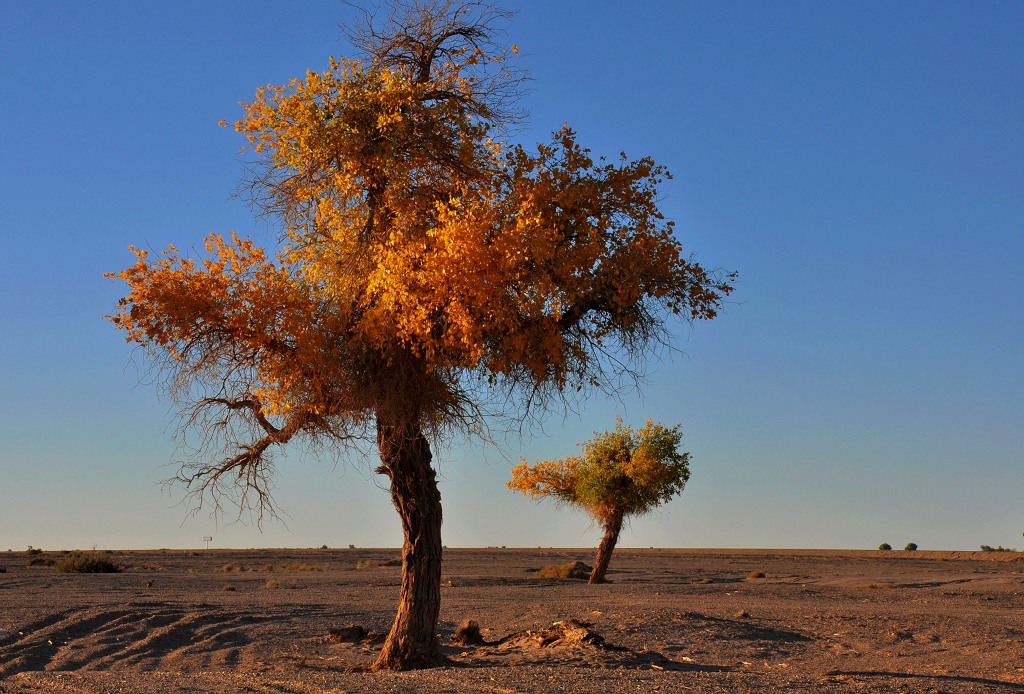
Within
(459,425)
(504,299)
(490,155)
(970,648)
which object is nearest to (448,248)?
(504,299)

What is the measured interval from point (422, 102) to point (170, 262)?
4.41 metres

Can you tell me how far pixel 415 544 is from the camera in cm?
1588

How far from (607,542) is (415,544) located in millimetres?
24332

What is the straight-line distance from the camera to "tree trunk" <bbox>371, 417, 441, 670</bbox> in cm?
1577

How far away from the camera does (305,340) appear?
1408 centimetres

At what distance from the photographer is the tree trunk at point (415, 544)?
1577 centimetres

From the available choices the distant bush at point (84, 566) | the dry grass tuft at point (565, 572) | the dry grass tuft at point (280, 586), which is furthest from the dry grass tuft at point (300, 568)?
the dry grass tuft at point (565, 572)

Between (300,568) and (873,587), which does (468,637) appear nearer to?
(873,587)

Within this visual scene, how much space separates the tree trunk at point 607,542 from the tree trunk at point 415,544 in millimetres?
23095

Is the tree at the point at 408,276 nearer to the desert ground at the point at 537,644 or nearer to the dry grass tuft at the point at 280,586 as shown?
the desert ground at the point at 537,644

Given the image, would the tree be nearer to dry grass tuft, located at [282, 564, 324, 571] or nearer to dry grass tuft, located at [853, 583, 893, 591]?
dry grass tuft, located at [853, 583, 893, 591]

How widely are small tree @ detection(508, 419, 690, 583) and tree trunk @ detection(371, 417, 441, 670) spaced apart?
21.7 m

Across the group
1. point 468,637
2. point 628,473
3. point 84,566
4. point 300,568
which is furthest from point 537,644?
point 300,568

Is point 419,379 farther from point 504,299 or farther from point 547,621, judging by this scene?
point 547,621
